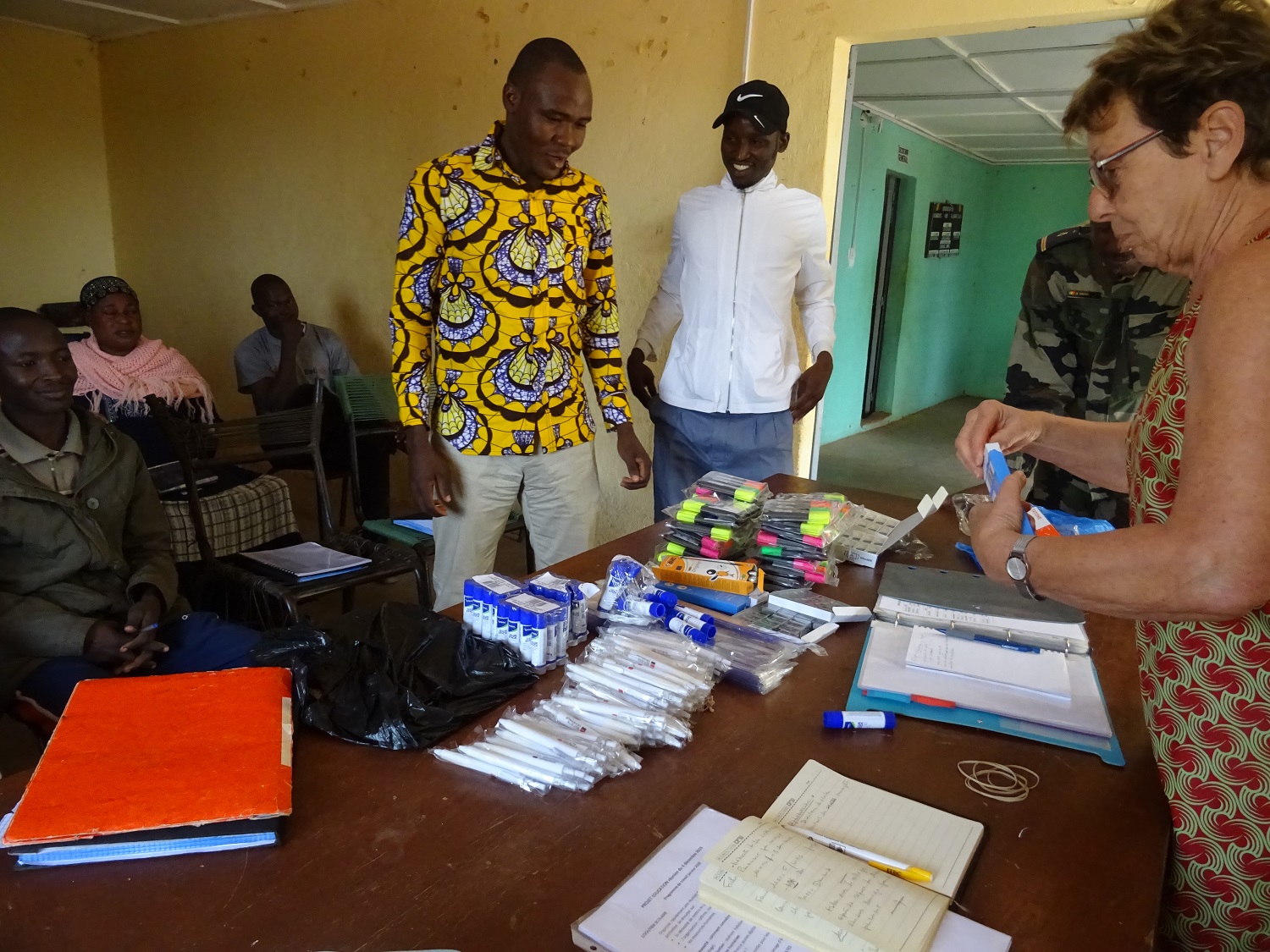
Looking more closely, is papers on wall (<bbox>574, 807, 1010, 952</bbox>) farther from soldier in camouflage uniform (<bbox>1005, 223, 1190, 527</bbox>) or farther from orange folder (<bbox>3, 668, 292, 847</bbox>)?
soldier in camouflage uniform (<bbox>1005, 223, 1190, 527</bbox>)

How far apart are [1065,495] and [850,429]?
535cm

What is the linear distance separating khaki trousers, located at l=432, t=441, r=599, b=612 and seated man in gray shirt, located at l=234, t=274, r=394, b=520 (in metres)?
2.05

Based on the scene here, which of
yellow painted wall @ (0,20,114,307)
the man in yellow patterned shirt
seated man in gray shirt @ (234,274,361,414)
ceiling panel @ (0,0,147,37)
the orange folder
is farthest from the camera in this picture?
yellow painted wall @ (0,20,114,307)

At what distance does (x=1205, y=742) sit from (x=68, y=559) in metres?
2.10

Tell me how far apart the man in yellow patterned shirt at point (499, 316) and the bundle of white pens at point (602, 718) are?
0.98m

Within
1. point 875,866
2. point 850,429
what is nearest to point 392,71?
point 875,866

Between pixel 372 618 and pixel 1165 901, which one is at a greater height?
pixel 372 618

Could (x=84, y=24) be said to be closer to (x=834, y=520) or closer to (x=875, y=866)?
(x=834, y=520)

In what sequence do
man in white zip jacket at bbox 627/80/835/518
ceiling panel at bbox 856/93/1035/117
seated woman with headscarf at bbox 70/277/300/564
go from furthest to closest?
ceiling panel at bbox 856/93/1035/117 → seated woman with headscarf at bbox 70/277/300/564 → man in white zip jacket at bbox 627/80/835/518

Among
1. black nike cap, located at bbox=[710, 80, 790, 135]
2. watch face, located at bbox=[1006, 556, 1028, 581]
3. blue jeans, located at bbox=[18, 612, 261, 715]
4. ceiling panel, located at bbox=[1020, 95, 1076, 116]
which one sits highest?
ceiling panel, located at bbox=[1020, 95, 1076, 116]

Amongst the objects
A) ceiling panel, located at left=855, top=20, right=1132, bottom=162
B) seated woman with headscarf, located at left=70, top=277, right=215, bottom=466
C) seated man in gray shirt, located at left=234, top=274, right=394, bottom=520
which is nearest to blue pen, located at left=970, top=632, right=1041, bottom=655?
ceiling panel, located at left=855, top=20, right=1132, bottom=162

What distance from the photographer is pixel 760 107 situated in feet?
8.06

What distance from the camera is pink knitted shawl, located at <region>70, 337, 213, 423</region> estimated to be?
349 centimetres

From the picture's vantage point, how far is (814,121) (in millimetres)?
3051
